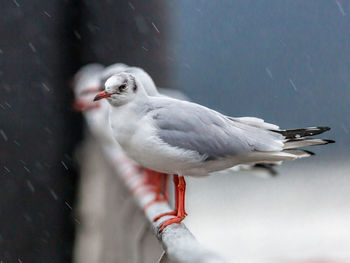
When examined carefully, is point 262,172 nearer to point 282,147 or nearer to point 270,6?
point 282,147

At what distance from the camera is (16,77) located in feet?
13.7

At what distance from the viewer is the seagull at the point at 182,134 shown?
171 cm

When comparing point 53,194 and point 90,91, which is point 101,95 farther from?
point 53,194

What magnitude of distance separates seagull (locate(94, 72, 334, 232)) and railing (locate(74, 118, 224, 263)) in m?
0.19

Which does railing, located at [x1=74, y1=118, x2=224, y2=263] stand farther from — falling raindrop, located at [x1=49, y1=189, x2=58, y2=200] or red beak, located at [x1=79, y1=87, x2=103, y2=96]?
red beak, located at [x1=79, y1=87, x2=103, y2=96]

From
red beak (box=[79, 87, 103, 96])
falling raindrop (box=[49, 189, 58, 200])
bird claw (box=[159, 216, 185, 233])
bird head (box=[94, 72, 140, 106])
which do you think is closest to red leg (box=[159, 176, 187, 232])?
bird claw (box=[159, 216, 185, 233])

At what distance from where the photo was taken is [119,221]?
10.5 feet

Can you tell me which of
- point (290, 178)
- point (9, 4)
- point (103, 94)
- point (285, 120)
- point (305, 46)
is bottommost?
point (290, 178)

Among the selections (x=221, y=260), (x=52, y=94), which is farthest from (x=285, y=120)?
(x=221, y=260)

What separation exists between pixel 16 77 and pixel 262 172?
237 centimetres

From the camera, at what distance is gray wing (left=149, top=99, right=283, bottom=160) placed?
66.5 inches

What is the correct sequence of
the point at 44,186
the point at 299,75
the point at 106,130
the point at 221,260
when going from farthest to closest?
the point at 299,75 < the point at 44,186 < the point at 106,130 < the point at 221,260

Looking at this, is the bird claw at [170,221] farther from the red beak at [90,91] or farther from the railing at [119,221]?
the red beak at [90,91]

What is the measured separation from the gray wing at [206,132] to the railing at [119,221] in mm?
227
